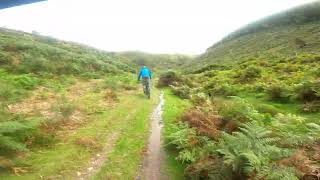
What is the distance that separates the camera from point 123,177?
317 inches

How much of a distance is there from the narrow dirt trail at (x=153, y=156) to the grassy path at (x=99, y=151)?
0.20 metres

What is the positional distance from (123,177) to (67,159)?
61.8 inches

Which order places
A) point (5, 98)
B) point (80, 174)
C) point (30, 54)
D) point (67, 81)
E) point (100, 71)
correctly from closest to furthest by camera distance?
point (80, 174), point (5, 98), point (67, 81), point (30, 54), point (100, 71)

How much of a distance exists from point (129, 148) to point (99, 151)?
850 millimetres

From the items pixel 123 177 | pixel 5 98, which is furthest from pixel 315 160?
pixel 5 98

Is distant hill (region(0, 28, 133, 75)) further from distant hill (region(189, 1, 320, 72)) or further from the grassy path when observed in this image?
distant hill (region(189, 1, 320, 72))

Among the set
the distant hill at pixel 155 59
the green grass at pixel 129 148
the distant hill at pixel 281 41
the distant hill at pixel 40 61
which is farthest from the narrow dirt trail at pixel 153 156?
the distant hill at pixel 155 59

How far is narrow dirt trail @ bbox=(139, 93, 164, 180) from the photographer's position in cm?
836

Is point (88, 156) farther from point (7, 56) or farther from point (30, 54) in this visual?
point (30, 54)

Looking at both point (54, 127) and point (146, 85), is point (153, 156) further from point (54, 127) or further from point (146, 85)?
point (146, 85)

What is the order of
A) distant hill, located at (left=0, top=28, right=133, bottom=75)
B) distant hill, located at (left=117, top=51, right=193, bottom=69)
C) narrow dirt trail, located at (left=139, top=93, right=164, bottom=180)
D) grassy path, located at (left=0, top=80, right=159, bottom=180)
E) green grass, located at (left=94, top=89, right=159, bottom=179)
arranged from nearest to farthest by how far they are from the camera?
grassy path, located at (left=0, top=80, right=159, bottom=180) → green grass, located at (left=94, top=89, right=159, bottom=179) → narrow dirt trail, located at (left=139, top=93, right=164, bottom=180) → distant hill, located at (left=0, top=28, right=133, bottom=75) → distant hill, located at (left=117, top=51, right=193, bottom=69)

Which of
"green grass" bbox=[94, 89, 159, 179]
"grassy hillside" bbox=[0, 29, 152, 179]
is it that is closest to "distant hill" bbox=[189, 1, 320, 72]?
"grassy hillside" bbox=[0, 29, 152, 179]

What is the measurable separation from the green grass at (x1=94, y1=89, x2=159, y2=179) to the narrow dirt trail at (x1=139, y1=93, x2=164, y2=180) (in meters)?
0.18

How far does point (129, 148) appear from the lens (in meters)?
9.98
